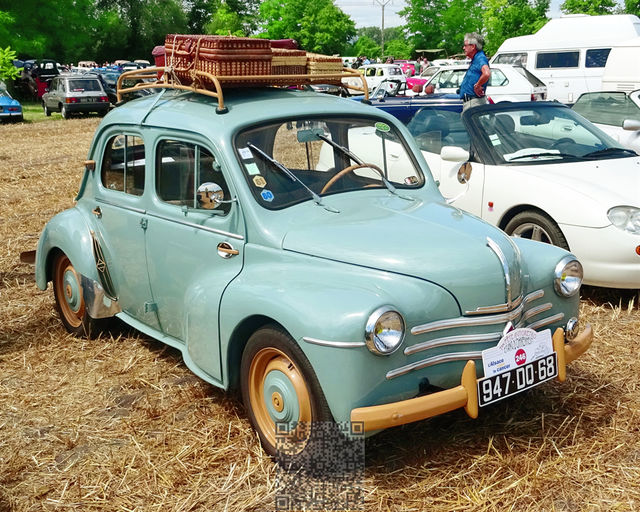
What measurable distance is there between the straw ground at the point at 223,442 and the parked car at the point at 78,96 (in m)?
22.9

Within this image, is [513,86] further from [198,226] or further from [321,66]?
[198,226]

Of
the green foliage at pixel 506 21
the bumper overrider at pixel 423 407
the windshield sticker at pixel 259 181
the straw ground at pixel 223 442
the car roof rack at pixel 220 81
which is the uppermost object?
the green foliage at pixel 506 21

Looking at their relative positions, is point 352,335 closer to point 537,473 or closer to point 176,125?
point 537,473

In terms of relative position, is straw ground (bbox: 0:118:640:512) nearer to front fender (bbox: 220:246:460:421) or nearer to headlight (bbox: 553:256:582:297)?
front fender (bbox: 220:246:460:421)

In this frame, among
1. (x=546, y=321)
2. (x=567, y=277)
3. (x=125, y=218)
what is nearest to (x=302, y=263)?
(x=546, y=321)

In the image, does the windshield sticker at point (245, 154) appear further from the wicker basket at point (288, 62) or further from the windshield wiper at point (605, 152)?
the windshield wiper at point (605, 152)

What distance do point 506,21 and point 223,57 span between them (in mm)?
55388

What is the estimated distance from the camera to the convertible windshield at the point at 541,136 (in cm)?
664

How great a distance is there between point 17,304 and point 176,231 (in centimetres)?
266

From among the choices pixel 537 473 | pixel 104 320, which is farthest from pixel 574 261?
pixel 104 320

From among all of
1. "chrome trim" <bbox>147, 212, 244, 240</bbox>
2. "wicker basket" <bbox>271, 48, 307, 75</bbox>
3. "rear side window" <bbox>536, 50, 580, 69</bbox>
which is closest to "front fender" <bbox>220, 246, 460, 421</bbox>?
"chrome trim" <bbox>147, 212, 244, 240</bbox>

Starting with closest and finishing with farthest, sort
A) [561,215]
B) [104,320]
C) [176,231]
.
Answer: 1. [176,231]
2. [104,320]
3. [561,215]

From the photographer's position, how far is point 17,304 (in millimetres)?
6285

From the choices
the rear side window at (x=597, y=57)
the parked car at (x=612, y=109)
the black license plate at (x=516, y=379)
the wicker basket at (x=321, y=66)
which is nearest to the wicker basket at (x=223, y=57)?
the wicker basket at (x=321, y=66)
